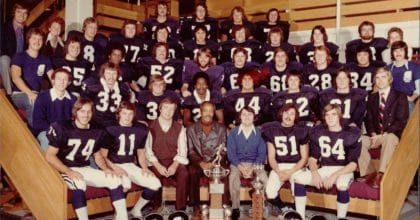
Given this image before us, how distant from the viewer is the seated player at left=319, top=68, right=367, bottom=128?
479cm

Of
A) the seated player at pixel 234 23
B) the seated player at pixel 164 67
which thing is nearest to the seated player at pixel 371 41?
the seated player at pixel 234 23

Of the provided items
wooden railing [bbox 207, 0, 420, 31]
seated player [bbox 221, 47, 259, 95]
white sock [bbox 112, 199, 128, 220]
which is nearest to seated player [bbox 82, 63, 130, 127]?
white sock [bbox 112, 199, 128, 220]

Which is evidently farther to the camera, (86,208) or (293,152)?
(293,152)

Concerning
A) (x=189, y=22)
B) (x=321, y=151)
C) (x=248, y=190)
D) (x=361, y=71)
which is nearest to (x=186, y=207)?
(x=248, y=190)

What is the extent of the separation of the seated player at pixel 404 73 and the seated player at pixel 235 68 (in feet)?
5.15

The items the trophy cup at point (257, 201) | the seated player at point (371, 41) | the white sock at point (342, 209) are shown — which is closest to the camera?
the trophy cup at point (257, 201)

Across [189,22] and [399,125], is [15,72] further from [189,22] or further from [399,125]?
[399,125]

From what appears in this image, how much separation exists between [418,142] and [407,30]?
2.99 meters

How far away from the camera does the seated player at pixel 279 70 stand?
17.8ft

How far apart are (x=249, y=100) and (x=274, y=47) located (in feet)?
4.34

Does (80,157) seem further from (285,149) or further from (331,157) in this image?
(331,157)

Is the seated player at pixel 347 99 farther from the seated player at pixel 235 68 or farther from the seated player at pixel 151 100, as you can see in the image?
the seated player at pixel 151 100

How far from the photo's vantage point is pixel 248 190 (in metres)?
4.63

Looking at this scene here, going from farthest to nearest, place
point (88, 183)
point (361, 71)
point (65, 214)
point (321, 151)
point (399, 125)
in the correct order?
point (361, 71) → point (399, 125) → point (321, 151) → point (88, 183) → point (65, 214)
